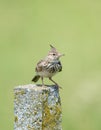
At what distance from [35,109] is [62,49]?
10.9m

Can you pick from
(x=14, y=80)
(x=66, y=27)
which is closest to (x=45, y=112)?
(x=14, y=80)

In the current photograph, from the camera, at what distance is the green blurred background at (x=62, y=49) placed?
39.8 feet

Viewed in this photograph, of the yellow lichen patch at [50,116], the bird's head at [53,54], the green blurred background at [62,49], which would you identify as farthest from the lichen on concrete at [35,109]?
the green blurred background at [62,49]

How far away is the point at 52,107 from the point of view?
19.1 ft

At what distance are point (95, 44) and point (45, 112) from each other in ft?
37.6

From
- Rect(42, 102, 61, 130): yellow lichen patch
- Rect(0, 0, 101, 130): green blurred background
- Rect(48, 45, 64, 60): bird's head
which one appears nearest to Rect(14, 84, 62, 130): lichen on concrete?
Rect(42, 102, 61, 130): yellow lichen patch

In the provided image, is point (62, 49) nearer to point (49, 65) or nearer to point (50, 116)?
point (49, 65)

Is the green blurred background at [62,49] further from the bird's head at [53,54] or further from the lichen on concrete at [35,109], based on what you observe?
the lichen on concrete at [35,109]

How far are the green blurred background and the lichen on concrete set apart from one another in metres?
5.26

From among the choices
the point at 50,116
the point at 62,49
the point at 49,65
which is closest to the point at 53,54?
the point at 49,65

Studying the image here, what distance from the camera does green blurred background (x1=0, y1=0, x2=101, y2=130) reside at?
478 inches

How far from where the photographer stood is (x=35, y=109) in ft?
18.7

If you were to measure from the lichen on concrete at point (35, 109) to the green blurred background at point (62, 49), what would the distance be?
17.2 ft

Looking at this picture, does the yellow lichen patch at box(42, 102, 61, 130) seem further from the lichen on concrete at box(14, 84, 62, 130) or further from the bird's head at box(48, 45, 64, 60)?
the bird's head at box(48, 45, 64, 60)
